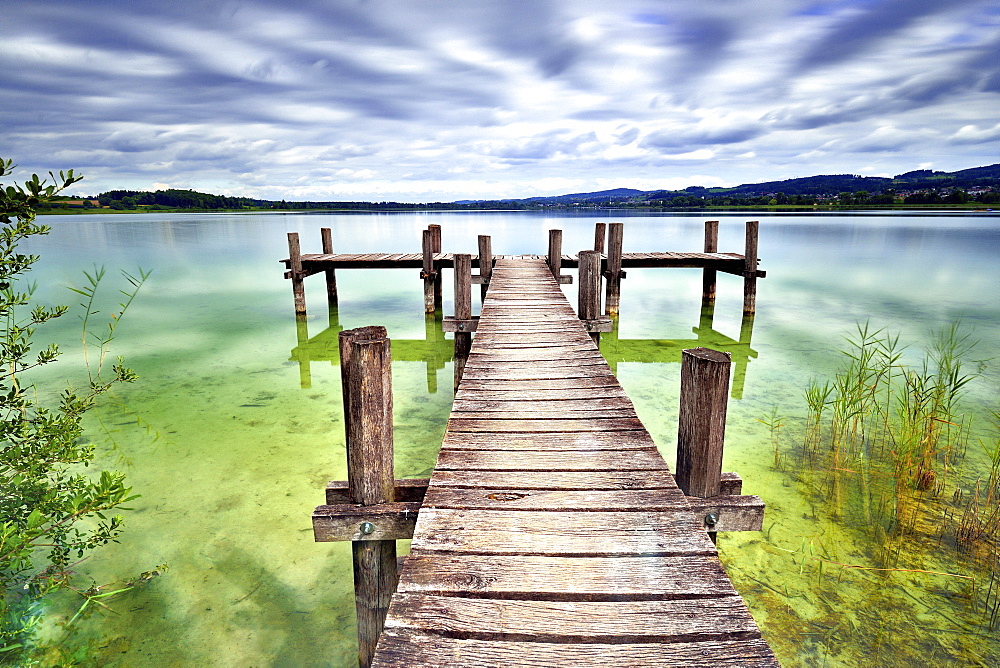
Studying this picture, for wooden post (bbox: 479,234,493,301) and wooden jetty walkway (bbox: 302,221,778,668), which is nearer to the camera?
wooden jetty walkway (bbox: 302,221,778,668)

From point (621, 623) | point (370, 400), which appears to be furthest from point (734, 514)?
point (370, 400)

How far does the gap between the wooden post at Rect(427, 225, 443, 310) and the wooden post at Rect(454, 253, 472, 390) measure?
19.2 ft

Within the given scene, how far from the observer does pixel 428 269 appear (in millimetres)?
13789

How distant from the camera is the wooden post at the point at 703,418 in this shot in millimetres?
2803

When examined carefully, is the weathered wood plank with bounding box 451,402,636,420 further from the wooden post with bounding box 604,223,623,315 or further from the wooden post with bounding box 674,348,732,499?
the wooden post with bounding box 604,223,623,315

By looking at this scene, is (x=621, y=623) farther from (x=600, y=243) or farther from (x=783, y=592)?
(x=600, y=243)

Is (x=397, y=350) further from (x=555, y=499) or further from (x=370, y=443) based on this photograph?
(x=555, y=499)

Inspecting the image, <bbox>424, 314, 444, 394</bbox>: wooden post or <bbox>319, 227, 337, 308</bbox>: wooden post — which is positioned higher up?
<bbox>319, 227, 337, 308</bbox>: wooden post

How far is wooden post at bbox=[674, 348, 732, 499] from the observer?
2.80m

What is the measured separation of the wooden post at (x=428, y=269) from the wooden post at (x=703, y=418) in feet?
36.8

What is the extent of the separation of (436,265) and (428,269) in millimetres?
505

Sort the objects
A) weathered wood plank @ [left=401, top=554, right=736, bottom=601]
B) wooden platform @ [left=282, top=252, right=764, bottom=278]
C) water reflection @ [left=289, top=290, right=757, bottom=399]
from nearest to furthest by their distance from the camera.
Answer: weathered wood plank @ [left=401, top=554, right=736, bottom=601] < water reflection @ [left=289, top=290, right=757, bottom=399] < wooden platform @ [left=282, top=252, right=764, bottom=278]

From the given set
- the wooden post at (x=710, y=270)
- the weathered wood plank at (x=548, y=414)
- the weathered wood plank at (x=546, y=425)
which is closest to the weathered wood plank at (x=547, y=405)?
the weathered wood plank at (x=548, y=414)

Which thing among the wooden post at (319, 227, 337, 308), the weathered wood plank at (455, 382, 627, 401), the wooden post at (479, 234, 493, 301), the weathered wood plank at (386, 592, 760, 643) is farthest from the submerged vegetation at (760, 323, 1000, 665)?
the wooden post at (319, 227, 337, 308)
